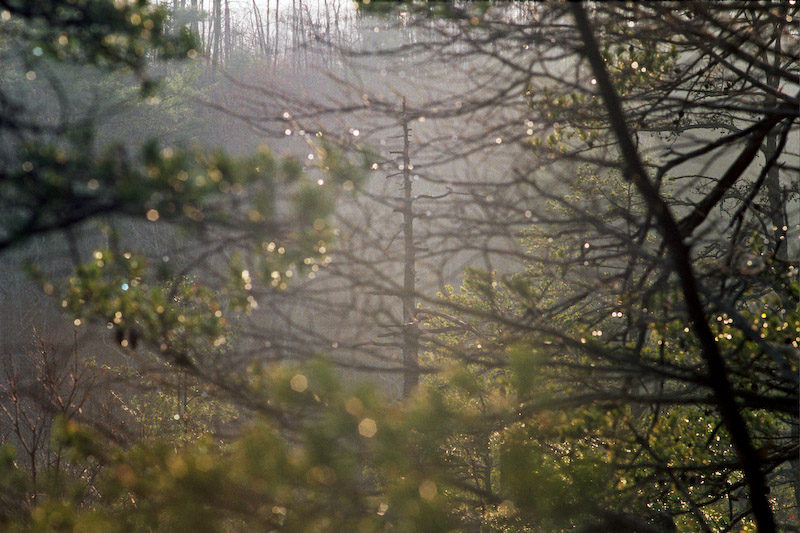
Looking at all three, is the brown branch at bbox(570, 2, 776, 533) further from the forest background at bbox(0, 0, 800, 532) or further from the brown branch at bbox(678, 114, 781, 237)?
the brown branch at bbox(678, 114, 781, 237)

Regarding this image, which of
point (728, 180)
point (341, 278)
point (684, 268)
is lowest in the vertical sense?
point (341, 278)

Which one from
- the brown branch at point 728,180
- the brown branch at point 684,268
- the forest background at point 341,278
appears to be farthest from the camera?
the brown branch at point 728,180

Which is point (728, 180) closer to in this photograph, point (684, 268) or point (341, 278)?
point (684, 268)

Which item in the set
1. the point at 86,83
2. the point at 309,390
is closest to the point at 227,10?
the point at 86,83

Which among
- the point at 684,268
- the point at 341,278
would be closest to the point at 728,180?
the point at 684,268

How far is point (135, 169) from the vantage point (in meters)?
2.16

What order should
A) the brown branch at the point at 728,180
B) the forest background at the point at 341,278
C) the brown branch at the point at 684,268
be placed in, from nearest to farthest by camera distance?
the forest background at the point at 341,278 → the brown branch at the point at 684,268 → the brown branch at the point at 728,180

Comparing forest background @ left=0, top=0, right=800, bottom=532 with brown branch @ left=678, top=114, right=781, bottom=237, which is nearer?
forest background @ left=0, top=0, right=800, bottom=532

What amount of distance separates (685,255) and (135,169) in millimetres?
2236

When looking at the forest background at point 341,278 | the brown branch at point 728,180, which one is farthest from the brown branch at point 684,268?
the brown branch at point 728,180

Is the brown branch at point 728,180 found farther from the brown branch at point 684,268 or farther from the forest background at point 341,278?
the brown branch at point 684,268

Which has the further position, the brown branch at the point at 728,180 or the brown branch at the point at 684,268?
the brown branch at the point at 728,180

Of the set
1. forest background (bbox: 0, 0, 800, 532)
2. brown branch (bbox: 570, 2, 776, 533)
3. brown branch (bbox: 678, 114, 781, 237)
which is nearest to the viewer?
forest background (bbox: 0, 0, 800, 532)

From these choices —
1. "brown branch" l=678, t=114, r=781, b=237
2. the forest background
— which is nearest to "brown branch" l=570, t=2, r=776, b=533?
the forest background
